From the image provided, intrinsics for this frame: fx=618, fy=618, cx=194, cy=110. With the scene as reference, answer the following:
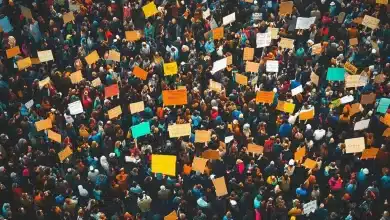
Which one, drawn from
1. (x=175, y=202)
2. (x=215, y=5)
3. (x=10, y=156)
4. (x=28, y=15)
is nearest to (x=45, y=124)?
(x=10, y=156)

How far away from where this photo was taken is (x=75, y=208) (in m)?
17.1

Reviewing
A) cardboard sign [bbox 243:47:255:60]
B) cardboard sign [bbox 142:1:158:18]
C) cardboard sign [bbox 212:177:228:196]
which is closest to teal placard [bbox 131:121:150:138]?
cardboard sign [bbox 212:177:228:196]

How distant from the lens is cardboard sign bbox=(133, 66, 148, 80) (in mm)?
20312

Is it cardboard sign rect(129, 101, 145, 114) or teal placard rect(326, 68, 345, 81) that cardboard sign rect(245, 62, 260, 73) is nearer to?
teal placard rect(326, 68, 345, 81)

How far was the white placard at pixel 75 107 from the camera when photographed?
1947cm

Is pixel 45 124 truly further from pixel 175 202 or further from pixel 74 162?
pixel 175 202

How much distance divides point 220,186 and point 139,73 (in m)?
5.46

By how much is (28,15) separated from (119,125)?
23.4 ft

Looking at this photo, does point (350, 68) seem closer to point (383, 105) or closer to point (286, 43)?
point (383, 105)

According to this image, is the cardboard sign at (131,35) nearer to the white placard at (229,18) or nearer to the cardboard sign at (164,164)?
the white placard at (229,18)

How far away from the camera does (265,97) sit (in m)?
19.4

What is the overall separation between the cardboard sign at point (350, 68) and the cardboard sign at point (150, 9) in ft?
24.1

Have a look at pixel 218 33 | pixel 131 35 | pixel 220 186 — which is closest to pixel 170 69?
pixel 131 35

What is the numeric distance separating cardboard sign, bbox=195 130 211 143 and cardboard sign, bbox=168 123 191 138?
33 cm
